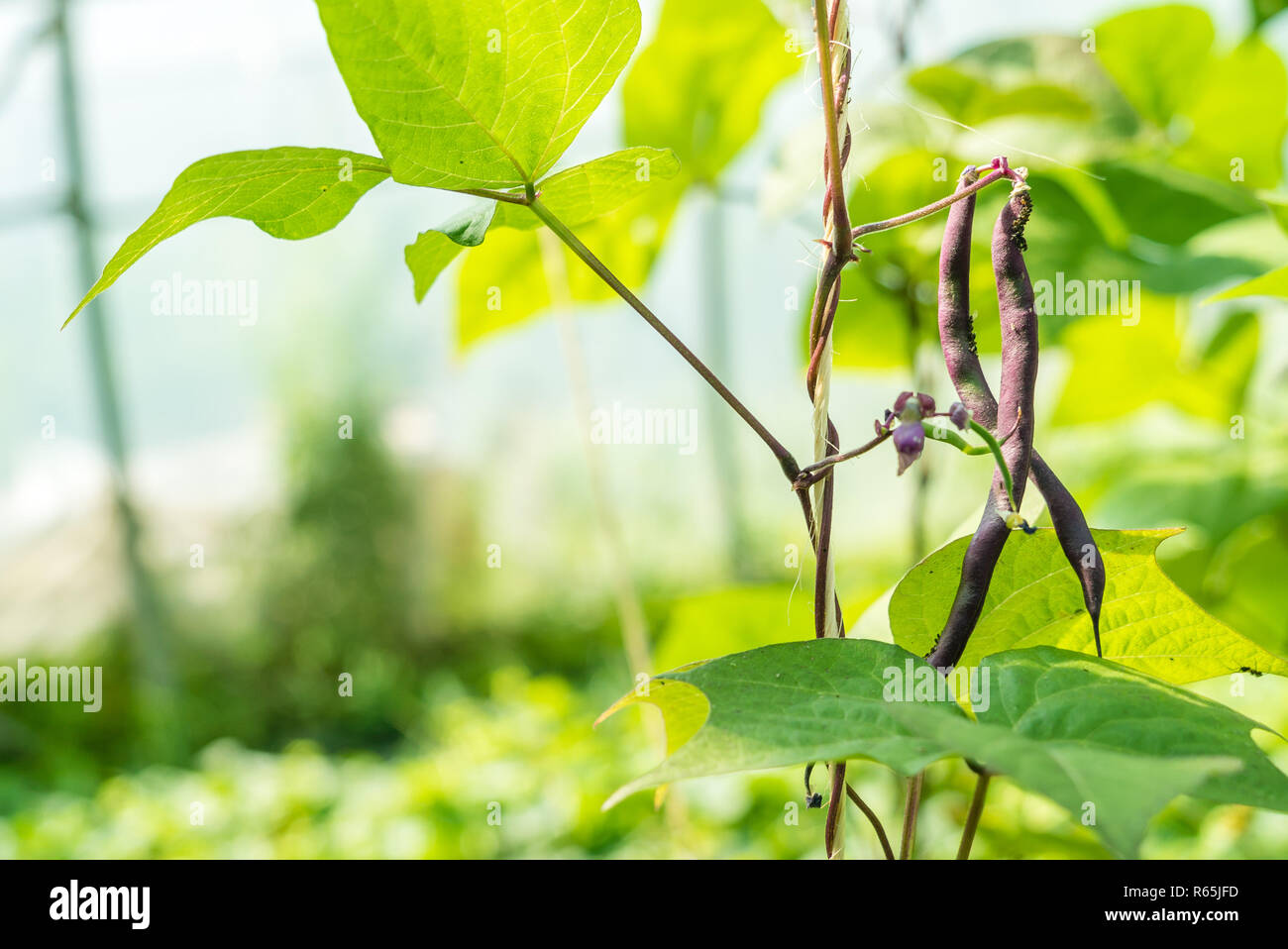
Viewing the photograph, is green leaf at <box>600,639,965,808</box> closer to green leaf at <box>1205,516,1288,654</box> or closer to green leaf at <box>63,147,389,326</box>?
green leaf at <box>63,147,389,326</box>

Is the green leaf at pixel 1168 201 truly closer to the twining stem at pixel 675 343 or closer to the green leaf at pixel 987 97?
the green leaf at pixel 987 97

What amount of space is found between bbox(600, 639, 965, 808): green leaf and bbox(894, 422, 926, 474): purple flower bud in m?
0.05

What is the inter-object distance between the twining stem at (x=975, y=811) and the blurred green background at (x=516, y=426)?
0.21m

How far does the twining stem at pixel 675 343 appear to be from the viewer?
21 centimetres

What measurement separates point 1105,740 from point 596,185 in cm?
19

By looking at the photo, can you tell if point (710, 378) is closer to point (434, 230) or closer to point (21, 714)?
point (434, 230)

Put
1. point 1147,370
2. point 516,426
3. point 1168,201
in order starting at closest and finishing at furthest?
point 1168,201 → point 1147,370 → point 516,426

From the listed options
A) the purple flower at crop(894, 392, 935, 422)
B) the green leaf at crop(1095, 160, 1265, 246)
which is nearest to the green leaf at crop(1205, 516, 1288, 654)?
the green leaf at crop(1095, 160, 1265, 246)

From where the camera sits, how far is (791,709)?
0.19 m

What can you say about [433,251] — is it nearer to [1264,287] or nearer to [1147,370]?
[1264,287]

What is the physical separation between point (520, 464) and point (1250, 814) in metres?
2.49

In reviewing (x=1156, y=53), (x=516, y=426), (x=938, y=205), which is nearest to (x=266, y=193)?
(x=938, y=205)

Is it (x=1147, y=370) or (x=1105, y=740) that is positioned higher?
(x=1147, y=370)

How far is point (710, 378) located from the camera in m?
0.22
